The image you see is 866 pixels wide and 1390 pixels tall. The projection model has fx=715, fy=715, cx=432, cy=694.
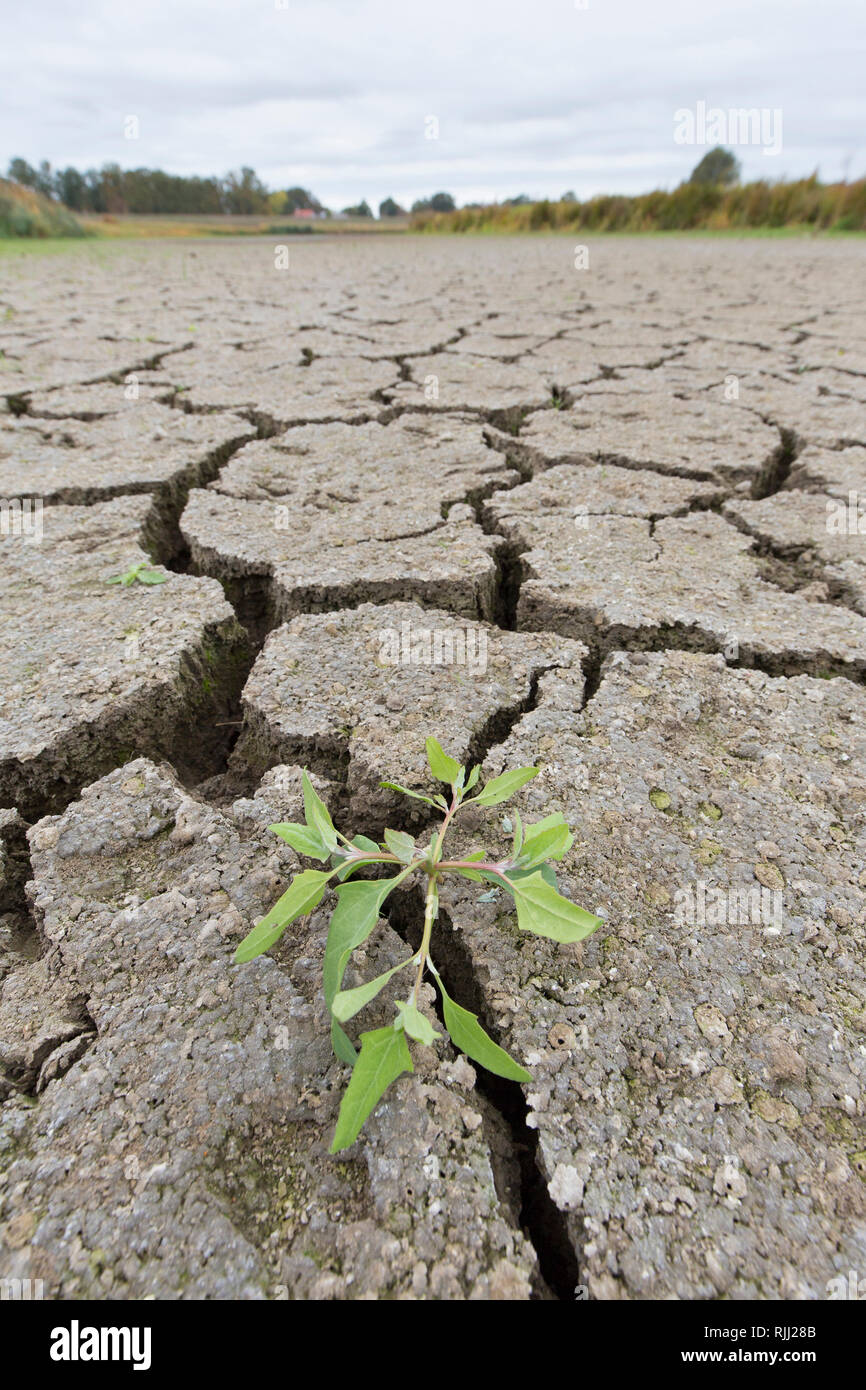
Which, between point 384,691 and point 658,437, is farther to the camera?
point 658,437

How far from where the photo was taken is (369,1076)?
24.6 inches

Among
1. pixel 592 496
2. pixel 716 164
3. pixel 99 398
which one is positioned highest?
pixel 716 164

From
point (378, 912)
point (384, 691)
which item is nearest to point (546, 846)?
point (378, 912)

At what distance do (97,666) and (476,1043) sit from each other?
0.93 meters

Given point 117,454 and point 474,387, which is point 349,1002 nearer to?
point 117,454

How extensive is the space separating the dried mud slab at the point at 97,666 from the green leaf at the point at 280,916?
52cm

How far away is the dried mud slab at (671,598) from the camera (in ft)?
4.38

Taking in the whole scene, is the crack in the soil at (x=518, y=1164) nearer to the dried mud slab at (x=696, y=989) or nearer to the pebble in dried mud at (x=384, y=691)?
the dried mud slab at (x=696, y=989)

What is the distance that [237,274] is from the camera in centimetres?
734

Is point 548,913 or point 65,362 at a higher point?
point 65,362

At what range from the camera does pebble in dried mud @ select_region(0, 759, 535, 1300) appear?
578 mm

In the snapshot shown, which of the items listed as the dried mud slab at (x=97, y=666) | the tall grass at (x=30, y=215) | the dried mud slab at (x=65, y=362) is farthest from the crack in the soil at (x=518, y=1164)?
the tall grass at (x=30, y=215)

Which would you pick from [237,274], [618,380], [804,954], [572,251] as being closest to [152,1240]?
[804,954]

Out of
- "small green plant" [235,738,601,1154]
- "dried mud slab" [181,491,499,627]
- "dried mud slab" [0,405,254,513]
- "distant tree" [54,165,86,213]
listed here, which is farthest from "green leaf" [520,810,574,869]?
"distant tree" [54,165,86,213]
